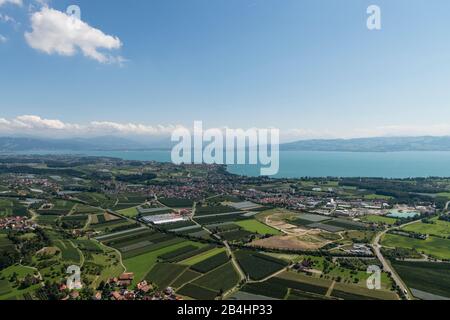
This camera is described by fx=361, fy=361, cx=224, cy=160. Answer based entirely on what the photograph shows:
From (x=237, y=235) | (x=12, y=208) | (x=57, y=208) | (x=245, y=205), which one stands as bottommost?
(x=237, y=235)

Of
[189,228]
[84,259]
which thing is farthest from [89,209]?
[84,259]

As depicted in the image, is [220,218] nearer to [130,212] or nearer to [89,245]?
[130,212]

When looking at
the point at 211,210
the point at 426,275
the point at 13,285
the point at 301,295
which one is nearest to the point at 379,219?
the point at 426,275

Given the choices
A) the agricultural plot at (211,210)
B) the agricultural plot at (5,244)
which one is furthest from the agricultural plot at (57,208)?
the agricultural plot at (211,210)

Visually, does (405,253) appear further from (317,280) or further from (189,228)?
(189,228)

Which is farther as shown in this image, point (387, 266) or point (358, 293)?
point (387, 266)

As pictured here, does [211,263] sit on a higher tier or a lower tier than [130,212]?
lower
